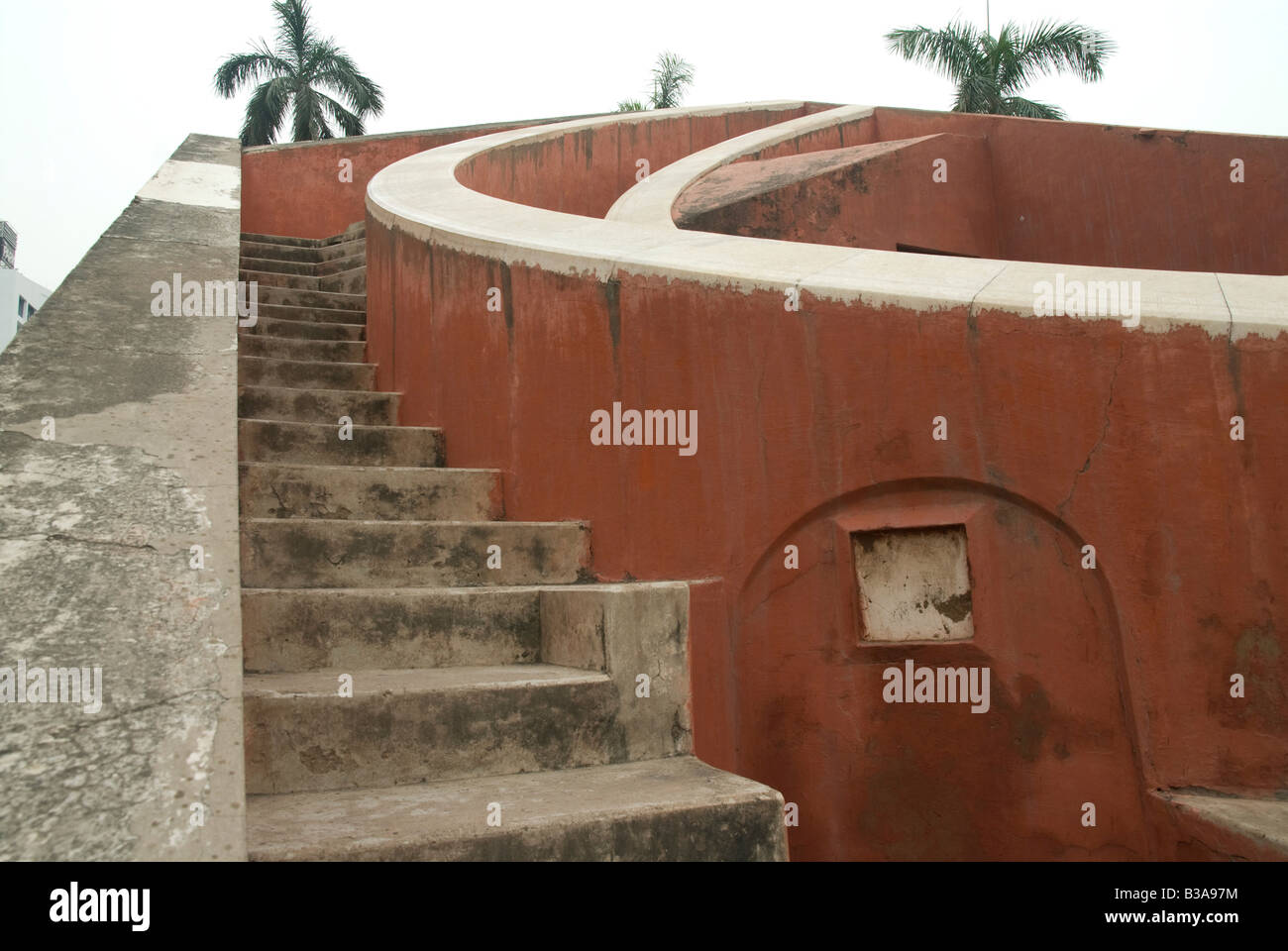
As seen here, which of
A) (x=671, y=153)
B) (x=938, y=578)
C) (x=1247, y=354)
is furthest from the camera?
(x=671, y=153)

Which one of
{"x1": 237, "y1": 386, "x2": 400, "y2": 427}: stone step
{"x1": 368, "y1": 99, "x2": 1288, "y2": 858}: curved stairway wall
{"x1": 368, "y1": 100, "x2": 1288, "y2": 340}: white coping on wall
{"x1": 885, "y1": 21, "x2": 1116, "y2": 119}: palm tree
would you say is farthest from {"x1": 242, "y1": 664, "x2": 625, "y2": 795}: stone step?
{"x1": 885, "y1": 21, "x2": 1116, "y2": 119}: palm tree

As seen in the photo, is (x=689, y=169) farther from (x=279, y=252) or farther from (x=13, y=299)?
(x=13, y=299)

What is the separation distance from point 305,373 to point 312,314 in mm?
815

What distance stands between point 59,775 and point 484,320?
2.36m

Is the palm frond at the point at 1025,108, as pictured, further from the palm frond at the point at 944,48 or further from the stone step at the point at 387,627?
the stone step at the point at 387,627

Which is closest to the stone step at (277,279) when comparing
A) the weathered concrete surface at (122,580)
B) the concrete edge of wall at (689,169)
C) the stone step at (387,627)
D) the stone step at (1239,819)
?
the concrete edge of wall at (689,169)

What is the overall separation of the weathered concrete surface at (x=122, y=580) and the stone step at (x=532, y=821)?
33 centimetres

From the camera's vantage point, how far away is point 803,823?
273 centimetres

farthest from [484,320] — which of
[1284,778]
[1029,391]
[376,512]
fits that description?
[1284,778]

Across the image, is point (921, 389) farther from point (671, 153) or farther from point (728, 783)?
point (671, 153)

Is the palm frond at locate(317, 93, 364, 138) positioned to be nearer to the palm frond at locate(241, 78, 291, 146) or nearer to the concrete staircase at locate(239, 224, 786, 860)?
the palm frond at locate(241, 78, 291, 146)

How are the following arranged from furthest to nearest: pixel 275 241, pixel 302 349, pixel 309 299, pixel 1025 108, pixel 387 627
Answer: pixel 1025 108 → pixel 275 241 → pixel 309 299 → pixel 302 349 → pixel 387 627

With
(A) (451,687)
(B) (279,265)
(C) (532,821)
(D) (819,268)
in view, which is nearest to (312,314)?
(B) (279,265)

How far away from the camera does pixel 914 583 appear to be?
2721 mm
